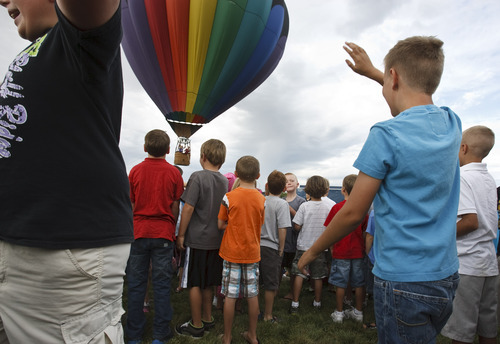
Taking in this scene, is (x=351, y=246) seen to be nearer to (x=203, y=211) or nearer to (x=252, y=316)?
(x=252, y=316)

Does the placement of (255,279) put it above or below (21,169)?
below

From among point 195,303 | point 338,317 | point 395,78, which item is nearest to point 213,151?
point 195,303

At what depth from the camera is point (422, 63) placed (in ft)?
4.25

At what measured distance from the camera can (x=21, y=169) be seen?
2.94ft

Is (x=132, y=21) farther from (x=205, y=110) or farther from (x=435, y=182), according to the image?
(x=435, y=182)

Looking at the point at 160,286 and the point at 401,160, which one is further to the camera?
the point at 160,286

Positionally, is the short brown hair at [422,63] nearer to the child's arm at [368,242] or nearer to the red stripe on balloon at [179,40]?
the child's arm at [368,242]

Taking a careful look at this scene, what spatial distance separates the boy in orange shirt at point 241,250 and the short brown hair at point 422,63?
192cm

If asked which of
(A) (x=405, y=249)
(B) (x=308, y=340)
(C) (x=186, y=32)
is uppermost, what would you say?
(C) (x=186, y=32)

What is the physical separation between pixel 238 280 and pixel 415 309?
1974 millimetres

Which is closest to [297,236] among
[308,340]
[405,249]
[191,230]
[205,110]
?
[308,340]

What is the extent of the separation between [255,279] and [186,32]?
22.5 feet

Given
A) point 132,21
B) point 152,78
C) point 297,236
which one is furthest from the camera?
Result: point 152,78

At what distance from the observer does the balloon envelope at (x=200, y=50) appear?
289 inches
